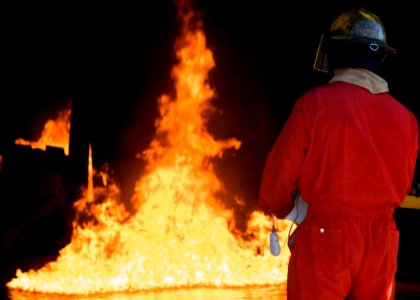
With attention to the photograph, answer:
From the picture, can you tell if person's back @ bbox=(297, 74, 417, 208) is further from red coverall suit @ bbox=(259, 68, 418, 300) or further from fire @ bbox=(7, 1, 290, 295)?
fire @ bbox=(7, 1, 290, 295)

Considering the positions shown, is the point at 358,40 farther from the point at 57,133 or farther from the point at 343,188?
the point at 57,133

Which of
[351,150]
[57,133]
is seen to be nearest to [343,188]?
[351,150]

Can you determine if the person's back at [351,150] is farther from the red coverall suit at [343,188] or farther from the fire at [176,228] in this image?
the fire at [176,228]

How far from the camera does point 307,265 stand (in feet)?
8.93

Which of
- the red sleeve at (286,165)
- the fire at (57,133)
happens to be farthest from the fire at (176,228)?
the red sleeve at (286,165)

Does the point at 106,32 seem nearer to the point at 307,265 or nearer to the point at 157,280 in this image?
the point at 157,280

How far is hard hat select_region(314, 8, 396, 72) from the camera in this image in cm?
301

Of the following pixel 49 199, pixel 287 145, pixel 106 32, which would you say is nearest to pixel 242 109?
pixel 106 32

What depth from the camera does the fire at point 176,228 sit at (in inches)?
280

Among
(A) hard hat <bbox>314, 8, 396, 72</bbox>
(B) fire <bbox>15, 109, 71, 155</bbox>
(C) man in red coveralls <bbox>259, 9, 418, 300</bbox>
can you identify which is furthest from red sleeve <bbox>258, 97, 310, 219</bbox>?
(B) fire <bbox>15, 109, 71, 155</bbox>

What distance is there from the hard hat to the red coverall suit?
0.21 meters

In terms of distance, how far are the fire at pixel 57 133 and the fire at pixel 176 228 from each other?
102 centimetres

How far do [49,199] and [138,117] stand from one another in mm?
1613

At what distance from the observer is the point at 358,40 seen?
3021 millimetres
